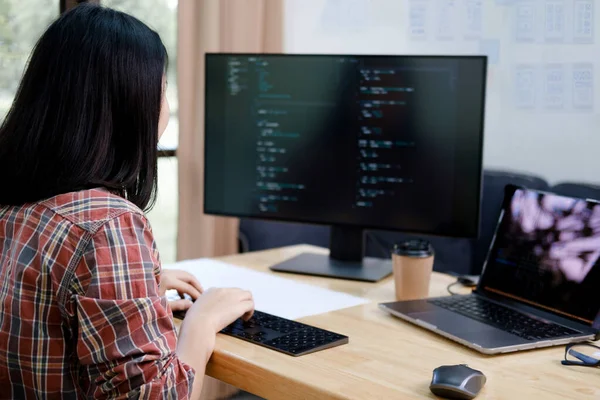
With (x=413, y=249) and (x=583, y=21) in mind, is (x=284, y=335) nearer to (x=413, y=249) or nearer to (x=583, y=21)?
(x=413, y=249)

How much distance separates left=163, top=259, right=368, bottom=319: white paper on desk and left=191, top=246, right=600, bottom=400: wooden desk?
0.32 ft

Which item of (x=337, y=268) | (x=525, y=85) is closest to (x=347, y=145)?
(x=337, y=268)

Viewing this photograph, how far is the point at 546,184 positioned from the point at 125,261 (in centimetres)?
140

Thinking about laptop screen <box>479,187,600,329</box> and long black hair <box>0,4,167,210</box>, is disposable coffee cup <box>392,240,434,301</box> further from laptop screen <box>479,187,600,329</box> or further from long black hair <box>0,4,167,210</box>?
long black hair <box>0,4,167,210</box>

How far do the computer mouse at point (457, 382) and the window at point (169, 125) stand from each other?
1619 millimetres

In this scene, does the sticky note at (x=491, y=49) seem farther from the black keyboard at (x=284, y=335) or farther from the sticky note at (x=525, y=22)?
the black keyboard at (x=284, y=335)

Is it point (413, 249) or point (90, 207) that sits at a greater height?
point (90, 207)

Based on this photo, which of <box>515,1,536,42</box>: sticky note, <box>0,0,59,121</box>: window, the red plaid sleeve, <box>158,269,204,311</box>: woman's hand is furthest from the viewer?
<box>0,0,59,121</box>: window

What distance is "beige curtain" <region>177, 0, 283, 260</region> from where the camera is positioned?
8.47 ft

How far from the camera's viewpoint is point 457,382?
3.43ft

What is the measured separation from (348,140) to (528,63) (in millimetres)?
705

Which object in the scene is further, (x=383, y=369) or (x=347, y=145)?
(x=347, y=145)

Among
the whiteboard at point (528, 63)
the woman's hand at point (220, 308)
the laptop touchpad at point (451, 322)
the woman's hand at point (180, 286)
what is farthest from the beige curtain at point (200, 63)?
the laptop touchpad at point (451, 322)

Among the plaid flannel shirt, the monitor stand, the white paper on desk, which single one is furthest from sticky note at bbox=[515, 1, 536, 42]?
the plaid flannel shirt
